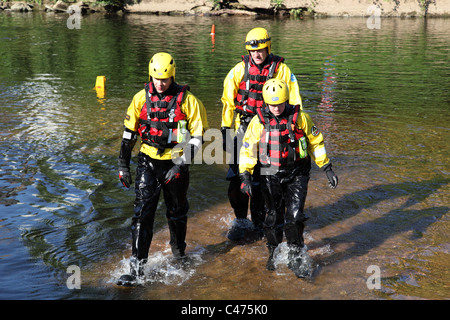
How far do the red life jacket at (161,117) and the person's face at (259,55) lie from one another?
1.47m

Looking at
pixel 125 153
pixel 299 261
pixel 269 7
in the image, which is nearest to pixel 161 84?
pixel 125 153

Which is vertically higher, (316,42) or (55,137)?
(316,42)

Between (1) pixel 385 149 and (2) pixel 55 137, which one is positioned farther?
(2) pixel 55 137

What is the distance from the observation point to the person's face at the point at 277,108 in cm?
595

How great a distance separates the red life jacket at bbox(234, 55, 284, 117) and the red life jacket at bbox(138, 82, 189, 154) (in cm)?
136

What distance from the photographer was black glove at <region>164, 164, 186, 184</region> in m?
6.00

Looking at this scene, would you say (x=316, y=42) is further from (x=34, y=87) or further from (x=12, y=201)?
(x=12, y=201)

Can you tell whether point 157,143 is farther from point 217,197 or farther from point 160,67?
point 217,197

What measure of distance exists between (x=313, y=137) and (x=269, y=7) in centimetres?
4376

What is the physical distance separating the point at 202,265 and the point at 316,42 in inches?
993

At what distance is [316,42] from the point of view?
2977 cm

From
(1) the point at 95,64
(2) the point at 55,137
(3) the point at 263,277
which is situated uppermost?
(1) the point at 95,64

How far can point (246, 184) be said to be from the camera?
20.2 ft
